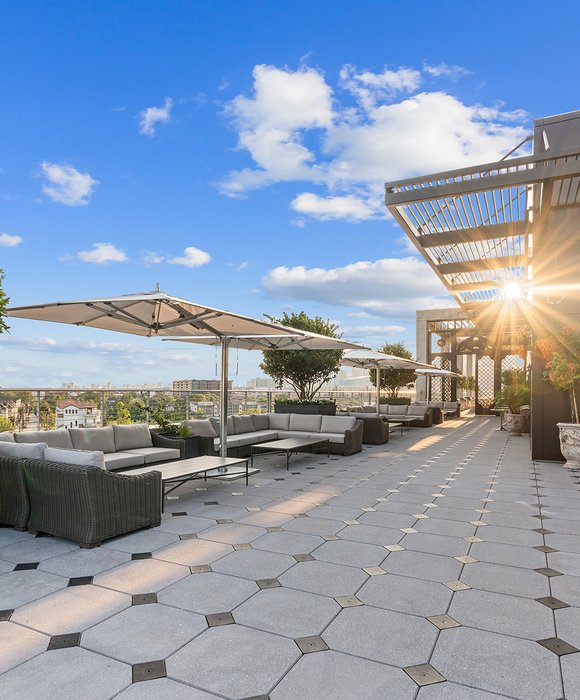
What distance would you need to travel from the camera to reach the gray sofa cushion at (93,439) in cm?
595

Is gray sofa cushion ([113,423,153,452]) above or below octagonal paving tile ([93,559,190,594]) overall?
above

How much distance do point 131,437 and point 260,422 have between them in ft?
10.5

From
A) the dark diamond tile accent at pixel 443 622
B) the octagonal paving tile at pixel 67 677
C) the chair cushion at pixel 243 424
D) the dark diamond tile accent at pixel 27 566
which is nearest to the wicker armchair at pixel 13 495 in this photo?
the dark diamond tile accent at pixel 27 566

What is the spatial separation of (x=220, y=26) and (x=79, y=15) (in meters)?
2.14

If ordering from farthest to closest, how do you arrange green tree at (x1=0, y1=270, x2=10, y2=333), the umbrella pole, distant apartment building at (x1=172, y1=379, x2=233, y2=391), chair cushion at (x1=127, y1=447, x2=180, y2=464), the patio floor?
1. distant apartment building at (x1=172, y1=379, x2=233, y2=391)
2. the umbrella pole
3. chair cushion at (x1=127, y1=447, x2=180, y2=464)
4. green tree at (x1=0, y1=270, x2=10, y2=333)
5. the patio floor

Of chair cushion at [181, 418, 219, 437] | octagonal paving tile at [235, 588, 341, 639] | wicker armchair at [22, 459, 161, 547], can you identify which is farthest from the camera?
chair cushion at [181, 418, 219, 437]

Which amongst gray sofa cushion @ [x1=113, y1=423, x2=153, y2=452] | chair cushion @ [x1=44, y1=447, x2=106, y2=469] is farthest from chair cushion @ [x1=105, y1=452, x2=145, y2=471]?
chair cushion @ [x1=44, y1=447, x2=106, y2=469]

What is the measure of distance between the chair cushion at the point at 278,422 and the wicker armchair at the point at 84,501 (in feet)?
17.9

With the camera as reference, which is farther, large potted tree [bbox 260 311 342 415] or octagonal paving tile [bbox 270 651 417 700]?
large potted tree [bbox 260 311 342 415]

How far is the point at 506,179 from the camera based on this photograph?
20.6 feet

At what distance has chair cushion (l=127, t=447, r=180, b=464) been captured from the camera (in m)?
6.23

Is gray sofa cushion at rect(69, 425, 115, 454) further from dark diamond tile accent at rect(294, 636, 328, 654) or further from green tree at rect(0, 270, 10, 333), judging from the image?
dark diamond tile accent at rect(294, 636, 328, 654)

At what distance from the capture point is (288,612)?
8.75 feet

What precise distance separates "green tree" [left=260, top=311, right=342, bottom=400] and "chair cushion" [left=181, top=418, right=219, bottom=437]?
15.9 ft
